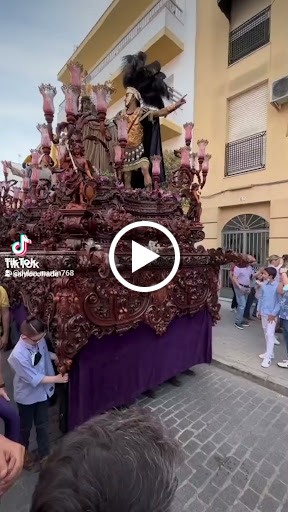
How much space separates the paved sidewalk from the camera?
3703 mm

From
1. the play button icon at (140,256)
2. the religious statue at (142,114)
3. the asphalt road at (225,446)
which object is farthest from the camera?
the religious statue at (142,114)

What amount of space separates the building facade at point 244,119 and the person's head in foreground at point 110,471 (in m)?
7.20

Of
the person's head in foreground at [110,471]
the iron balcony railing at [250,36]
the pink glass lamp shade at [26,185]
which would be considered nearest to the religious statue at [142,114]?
A: the pink glass lamp shade at [26,185]

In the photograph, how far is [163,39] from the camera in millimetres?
8891

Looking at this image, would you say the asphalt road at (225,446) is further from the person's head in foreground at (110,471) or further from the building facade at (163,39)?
the building facade at (163,39)

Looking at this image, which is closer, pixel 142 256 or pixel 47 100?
pixel 47 100

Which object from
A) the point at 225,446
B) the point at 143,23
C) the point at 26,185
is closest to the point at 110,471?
the point at 225,446

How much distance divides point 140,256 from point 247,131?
6958 millimetres

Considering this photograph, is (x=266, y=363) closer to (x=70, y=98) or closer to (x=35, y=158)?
(x=70, y=98)

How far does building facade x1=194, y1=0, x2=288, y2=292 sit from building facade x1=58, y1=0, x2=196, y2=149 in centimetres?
46

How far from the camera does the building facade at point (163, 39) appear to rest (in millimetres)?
8938

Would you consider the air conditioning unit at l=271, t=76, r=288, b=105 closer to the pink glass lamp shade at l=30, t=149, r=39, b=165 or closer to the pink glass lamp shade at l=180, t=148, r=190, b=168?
the pink glass lamp shade at l=180, t=148, r=190, b=168

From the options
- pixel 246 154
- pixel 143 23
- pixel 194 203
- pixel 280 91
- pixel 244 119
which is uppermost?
pixel 143 23

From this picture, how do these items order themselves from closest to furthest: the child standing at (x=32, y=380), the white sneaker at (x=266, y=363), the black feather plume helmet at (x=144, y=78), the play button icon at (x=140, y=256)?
the child standing at (x=32, y=380) → the play button icon at (x=140, y=256) → the white sneaker at (x=266, y=363) → the black feather plume helmet at (x=144, y=78)
